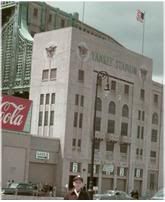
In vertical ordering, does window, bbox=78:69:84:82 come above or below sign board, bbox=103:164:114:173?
above

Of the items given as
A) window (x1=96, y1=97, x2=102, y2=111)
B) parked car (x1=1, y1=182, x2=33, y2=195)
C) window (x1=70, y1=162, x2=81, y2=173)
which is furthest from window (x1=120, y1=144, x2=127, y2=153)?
parked car (x1=1, y1=182, x2=33, y2=195)

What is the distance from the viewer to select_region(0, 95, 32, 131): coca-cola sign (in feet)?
172

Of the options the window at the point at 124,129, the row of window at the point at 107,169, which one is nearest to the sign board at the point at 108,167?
the row of window at the point at 107,169

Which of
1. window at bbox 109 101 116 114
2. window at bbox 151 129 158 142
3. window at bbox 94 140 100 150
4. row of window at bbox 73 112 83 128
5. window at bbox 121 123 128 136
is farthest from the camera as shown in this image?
window at bbox 151 129 158 142

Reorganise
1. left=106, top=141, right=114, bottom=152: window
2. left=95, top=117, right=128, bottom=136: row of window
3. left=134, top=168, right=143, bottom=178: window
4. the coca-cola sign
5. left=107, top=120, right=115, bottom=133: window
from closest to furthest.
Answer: the coca-cola sign, left=95, top=117, right=128, bottom=136: row of window, left=106, top=141, right=114, bottom=152: window, left=107, top=120, right=115, bottom=133: window, left=134, top=168, right=143, bottom=178: window

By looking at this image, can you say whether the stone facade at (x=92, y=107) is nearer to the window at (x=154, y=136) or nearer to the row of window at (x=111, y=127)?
the row of window at (x=111, y=127)

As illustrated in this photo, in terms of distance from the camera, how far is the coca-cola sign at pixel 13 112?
52500 mm

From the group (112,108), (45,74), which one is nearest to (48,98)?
(45,74)

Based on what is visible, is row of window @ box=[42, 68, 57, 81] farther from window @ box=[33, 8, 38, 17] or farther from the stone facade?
window @ box=[33, 8, 38, 17]

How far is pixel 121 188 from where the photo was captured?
7056 cm

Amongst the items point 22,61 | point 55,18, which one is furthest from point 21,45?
point 55,18

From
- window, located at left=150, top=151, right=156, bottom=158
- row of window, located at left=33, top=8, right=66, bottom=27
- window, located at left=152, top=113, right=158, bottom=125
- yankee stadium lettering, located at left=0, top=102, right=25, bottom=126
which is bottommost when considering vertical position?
window, located at left=150, top=151, right=156, bottom=158

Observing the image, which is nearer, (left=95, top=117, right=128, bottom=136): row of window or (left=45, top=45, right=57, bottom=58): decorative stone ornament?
(left=45, top=45, right=57, bottom=58): decorative stone ornament

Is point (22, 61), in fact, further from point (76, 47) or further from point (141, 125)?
point (141, 125)
